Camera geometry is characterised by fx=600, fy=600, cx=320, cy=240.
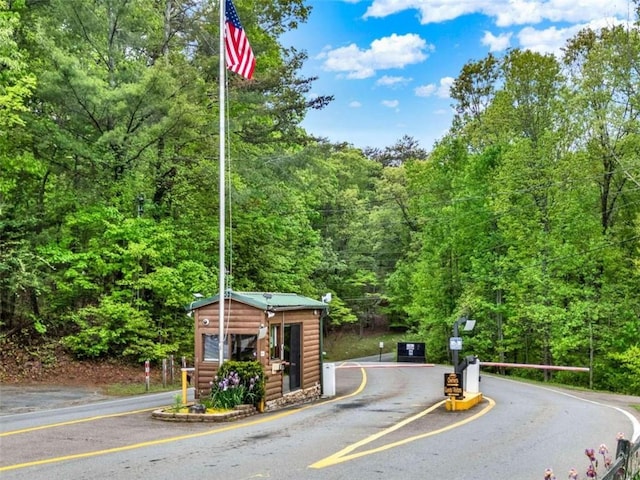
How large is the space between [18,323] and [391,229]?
1209 inches

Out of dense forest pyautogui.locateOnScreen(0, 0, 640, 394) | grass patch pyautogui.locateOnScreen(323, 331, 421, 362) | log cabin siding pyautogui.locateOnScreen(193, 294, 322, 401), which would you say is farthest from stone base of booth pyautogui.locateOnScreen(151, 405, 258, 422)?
grass patch pyautogui.locateOnScreen(323, 331, 421, 362)

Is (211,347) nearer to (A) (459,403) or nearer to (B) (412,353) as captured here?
(A) (459,403)

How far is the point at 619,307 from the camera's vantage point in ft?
81.5

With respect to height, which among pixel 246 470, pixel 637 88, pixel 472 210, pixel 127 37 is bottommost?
pixel 246 470

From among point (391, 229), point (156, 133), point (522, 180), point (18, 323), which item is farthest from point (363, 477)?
point (391, 229)

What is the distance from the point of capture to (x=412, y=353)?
3519 cm

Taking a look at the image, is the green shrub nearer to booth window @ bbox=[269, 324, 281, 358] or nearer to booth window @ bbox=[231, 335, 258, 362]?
booth window @ bbox=[231, 335, 258, 362]

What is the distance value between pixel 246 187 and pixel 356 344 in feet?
99.5

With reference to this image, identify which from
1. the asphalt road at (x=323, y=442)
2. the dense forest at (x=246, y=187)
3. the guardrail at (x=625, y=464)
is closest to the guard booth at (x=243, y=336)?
the asphalt road at (x=323, y=442)

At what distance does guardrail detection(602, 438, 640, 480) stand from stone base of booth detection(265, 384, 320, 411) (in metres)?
9.13

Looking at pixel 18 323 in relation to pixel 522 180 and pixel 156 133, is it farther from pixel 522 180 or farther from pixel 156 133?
pixel 522 180

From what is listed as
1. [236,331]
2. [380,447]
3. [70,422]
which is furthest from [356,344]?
[380,447]

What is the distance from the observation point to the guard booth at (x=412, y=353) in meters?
35.2

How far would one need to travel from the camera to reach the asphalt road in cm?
720
